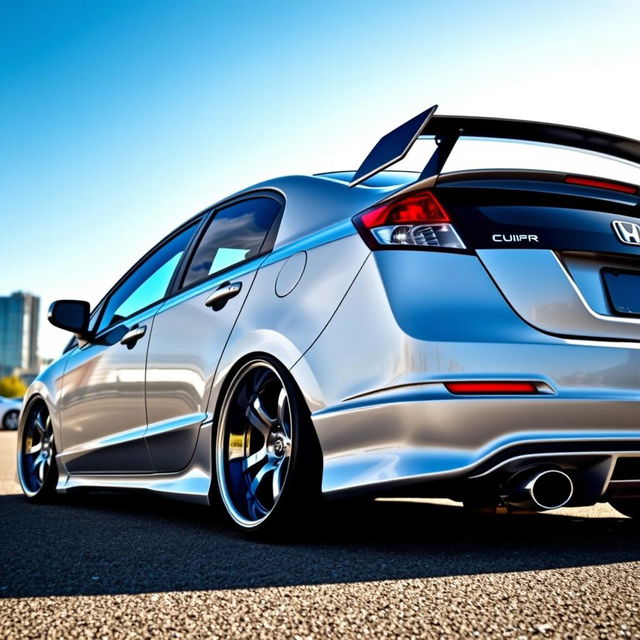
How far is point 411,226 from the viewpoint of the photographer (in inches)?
117

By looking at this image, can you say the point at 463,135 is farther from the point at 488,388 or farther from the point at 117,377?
the point at 117,377

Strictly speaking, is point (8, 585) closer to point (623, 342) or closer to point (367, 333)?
point (367, 333)

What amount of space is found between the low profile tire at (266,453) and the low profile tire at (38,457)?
94.0 inches

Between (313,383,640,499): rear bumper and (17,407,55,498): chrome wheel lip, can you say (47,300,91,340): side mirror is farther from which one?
(313,383,640,499): rear bumper

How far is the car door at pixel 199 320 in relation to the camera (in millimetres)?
3754

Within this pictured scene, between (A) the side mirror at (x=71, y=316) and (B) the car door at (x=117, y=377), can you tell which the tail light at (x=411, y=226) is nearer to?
(B) the car door at (x=117, y=377)

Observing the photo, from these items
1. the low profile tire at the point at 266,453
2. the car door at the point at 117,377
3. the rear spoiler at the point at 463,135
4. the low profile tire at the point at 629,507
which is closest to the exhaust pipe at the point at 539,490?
the low profile tire at the point at 266,453

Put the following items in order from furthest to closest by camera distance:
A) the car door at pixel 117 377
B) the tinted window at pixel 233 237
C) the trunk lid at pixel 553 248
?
the car door at pixel 117 377 < the tinted window at pixel 233 237 < the trunk lid at pixel 553 248

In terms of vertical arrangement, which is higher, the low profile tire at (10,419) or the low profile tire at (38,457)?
the low profile tire at (38,457)

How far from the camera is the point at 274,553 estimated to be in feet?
9.84

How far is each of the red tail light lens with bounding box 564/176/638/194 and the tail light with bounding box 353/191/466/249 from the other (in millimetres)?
584

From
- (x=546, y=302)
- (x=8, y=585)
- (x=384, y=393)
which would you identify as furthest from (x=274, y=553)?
(x=546, y=302)

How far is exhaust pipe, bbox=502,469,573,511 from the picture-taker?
2.77 meters

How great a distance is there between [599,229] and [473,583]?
1.38 metres
